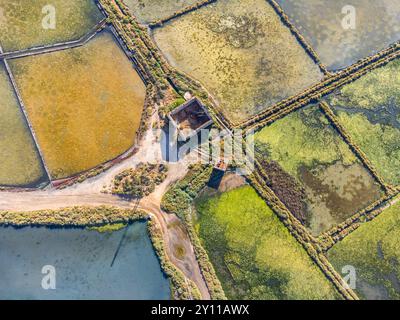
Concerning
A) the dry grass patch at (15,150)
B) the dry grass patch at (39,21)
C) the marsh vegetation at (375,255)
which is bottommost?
the marsh vegetation at (375,255)

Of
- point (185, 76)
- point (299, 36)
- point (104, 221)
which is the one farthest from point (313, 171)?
point (104, 221)

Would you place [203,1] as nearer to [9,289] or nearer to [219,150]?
[219,150]

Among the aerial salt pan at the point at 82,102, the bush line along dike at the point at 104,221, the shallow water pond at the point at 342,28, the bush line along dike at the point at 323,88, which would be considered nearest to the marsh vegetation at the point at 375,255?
the bush line along dike at the point at 323,88

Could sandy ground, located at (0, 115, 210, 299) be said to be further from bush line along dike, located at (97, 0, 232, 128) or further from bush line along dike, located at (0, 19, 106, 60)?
bush line along dike, located at (0, 19, 106, 60)

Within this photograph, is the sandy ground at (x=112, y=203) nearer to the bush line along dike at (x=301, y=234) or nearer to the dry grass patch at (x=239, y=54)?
the bush line along dike at (x=301, y=234)

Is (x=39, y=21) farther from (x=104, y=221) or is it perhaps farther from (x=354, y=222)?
(x=354, y=222)

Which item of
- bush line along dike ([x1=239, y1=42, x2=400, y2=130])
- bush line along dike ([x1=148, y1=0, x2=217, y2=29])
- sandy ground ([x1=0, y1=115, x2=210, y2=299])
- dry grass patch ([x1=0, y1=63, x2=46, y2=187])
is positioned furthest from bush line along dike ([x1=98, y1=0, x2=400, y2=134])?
dry grass patch ([x1=0, y1=63, x2=46, y2=187])
